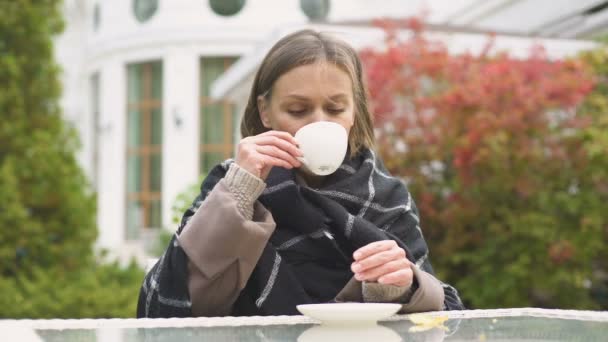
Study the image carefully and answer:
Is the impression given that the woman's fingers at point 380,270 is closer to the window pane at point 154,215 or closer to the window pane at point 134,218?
the window pane at point 154,215

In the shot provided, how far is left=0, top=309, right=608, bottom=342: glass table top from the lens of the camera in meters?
1.22

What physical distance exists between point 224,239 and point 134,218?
17.5 m

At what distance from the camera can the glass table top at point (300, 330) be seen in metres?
1.22

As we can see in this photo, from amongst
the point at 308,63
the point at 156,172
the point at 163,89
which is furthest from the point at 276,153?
the point at 156,172

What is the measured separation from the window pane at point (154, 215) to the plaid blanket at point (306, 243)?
16.6m

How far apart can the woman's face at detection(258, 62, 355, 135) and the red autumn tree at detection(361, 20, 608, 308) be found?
4894mm

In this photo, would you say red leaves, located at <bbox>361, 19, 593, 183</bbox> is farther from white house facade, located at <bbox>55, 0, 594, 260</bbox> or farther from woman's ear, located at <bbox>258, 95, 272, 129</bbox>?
white house facade, located at <bbox>55, 0, 594, 260</bbox>

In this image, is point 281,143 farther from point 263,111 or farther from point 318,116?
point 263,111

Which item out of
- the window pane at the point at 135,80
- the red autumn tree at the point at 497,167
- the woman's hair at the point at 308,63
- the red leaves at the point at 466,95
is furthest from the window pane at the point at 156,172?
the woman's hair at the point at 308,63

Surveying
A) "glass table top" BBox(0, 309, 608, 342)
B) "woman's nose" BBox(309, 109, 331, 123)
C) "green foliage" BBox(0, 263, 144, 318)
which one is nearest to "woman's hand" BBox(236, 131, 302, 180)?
"woman's nose" BBox(309, 109, 331, 123)

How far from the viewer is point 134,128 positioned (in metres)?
18.6

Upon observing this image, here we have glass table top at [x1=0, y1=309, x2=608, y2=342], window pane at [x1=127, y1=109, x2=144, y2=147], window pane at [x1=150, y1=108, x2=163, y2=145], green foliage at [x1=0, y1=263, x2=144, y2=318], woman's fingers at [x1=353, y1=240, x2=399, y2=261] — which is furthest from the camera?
window pane at [x1=127, y1=109, x2=144, y2=147]

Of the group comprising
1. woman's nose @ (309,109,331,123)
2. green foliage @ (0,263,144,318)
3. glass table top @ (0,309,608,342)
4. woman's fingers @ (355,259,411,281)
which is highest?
woman's nose @ (309,109,331,123)

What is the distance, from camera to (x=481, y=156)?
6539 mm
